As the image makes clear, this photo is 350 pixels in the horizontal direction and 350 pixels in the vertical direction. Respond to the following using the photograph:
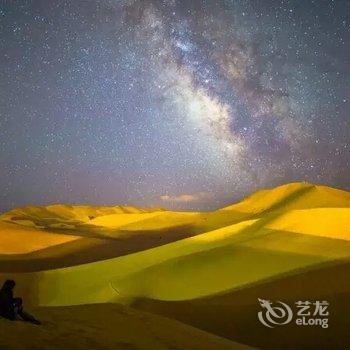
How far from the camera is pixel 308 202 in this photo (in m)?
73.8

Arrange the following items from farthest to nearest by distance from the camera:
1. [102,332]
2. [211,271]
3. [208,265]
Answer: [208,265] → [211,271] → [102,332]

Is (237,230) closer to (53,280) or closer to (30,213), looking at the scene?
(53,280)

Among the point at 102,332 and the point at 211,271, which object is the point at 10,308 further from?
the point at 211,271

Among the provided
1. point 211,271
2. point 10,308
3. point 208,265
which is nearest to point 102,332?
point 10,308

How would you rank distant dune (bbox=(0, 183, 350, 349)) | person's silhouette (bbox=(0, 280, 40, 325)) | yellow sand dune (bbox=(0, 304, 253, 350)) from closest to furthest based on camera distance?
yellow sand dune (bbox=(0, 304, 253, 350)) < person's silhouette (bbox=(0, 280, 40, 325)) < distant dune (bbox=(0, 183, 350, 349))

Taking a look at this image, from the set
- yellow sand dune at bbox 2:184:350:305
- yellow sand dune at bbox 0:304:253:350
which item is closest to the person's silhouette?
yellow sand dune at bbox 0:304:253:350

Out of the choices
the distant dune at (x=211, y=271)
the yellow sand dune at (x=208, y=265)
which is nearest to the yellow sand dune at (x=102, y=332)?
the distant dune at (x=211, y=271)

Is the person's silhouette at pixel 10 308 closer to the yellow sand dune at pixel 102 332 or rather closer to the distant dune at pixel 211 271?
the yellow sand dune at pixel 102 332

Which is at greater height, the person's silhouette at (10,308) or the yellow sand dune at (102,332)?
the person's silhouette at (10,308)

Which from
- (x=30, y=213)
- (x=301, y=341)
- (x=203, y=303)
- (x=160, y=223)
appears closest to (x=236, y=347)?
(x=301, y=341)

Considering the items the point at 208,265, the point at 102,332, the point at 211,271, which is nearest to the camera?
the point at 102,332

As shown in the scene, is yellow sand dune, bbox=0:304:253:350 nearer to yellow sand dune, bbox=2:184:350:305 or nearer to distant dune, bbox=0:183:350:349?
distant dune, bbox=0:183:350:349

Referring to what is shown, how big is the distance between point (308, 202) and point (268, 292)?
5445 cm

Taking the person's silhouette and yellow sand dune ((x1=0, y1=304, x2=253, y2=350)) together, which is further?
the person's silhouette
